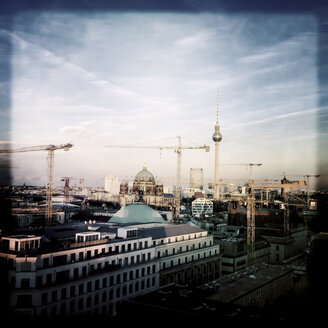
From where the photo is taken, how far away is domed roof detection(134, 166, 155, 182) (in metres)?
46.0

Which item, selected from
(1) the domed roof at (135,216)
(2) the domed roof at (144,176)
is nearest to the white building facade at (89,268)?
(1) the domed roof at (135,216)

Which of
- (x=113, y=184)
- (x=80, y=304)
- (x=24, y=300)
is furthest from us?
(x=113, y=184)

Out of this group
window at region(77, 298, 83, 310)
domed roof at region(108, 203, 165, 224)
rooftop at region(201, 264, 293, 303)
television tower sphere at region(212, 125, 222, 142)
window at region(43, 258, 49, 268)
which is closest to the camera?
window at region(43, 258, 49, 268)

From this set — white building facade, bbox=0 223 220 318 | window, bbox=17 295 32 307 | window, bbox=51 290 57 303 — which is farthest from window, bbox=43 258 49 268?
window, bbox=17 295 32 307

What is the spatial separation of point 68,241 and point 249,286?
16.7 ft

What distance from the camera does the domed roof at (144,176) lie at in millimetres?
46047

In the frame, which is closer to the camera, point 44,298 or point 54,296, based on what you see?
point 44,298

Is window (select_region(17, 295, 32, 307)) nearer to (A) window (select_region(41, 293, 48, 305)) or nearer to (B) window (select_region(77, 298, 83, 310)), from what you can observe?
(A) window (select_region(41, 293, 48, 305))

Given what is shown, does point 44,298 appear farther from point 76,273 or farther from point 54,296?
point 76,273

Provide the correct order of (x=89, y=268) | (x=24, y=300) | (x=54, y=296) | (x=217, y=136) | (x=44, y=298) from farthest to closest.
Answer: (x=217, y=136) → (x=89, y=268) → (x=54, y=296) → (x=44, y=298) → (x=24, y=300)

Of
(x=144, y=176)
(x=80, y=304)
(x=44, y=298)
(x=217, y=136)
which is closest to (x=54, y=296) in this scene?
(x=44, y=298)

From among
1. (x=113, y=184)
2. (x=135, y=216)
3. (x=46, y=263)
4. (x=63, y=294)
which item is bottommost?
(x=63, y=294)

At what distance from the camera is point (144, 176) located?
46.4 metres

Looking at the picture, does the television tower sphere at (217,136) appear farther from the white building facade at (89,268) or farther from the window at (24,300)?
the window at (24,300)
